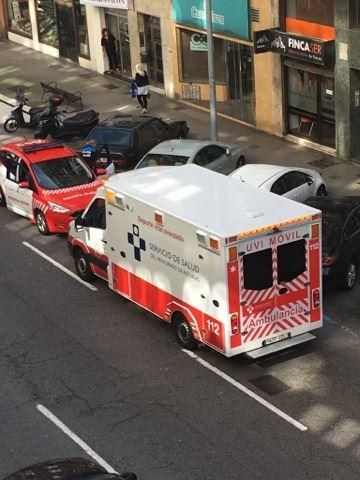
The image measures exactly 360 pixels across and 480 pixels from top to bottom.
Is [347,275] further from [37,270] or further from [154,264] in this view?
[37,270]

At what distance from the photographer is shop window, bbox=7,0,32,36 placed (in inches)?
1699

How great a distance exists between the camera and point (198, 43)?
32.3 meters

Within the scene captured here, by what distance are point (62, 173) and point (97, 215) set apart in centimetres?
443

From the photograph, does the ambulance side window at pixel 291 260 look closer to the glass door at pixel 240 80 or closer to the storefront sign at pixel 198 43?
the glass door at pixel 240 80

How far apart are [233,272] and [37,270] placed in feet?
22.1

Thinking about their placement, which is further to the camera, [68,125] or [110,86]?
[110,86]

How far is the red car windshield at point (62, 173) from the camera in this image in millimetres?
23188

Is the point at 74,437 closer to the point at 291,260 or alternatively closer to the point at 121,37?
the point at 291,260

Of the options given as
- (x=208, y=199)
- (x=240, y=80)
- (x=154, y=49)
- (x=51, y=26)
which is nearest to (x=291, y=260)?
(x=208, y=199)

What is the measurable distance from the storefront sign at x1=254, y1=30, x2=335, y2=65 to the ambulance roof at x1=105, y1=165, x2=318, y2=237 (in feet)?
30.1

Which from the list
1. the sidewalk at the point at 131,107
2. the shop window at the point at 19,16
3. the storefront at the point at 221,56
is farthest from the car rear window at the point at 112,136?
the shop window at the point at 19,16

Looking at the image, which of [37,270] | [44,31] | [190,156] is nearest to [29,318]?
[37,270]

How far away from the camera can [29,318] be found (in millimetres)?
18797

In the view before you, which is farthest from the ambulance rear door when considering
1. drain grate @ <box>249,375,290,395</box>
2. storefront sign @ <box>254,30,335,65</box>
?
storefront sign @ <box>254,30,335,65</box>
